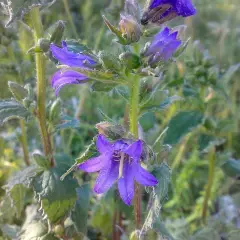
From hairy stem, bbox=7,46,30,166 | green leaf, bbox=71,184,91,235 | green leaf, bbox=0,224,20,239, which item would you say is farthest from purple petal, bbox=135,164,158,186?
hairy stem, bbox=7,46,30,166

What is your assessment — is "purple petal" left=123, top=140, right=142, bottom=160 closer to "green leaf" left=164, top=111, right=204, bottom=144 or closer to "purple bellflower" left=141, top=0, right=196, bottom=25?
"purple bellflower" left=141, top=0, right=196, bottom=25

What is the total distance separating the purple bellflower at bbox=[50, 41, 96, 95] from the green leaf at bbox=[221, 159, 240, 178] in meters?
0.82

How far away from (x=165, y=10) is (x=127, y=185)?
44 cm

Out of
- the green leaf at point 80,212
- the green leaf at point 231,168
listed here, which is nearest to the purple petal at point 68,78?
the green leaf at point 80,212

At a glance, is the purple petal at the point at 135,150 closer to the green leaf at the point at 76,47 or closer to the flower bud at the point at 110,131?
the flower bud at the point at 110,131

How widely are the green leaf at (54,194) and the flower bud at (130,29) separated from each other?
508 millimetres

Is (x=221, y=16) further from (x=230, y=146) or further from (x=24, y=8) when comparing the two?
(x=24, y=8)

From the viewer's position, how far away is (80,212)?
5.21ft

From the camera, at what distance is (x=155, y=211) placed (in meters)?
1.23

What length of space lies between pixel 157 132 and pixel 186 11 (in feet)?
3.00

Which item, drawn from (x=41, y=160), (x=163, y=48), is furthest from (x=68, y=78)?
(x=41, y=160)

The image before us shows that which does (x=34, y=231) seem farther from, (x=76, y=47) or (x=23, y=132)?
(x=76, y=47)

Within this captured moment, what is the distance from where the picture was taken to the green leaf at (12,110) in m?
1.42

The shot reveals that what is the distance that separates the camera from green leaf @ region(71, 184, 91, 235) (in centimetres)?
158
